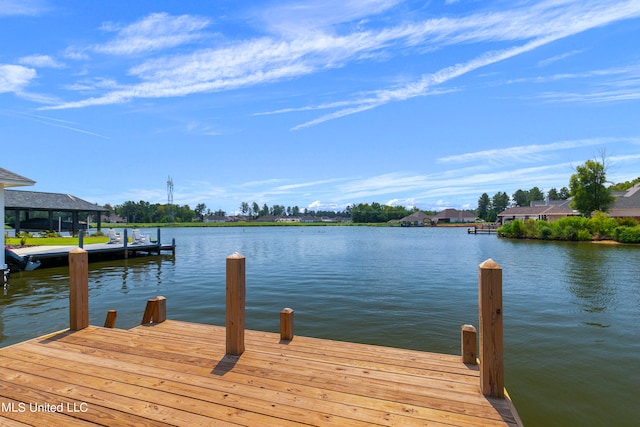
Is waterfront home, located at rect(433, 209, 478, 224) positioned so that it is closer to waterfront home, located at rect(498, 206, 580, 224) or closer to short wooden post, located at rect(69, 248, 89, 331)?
waterfront home, located at rect(498, 206, 580, 224)

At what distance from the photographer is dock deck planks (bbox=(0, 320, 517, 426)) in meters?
2.91

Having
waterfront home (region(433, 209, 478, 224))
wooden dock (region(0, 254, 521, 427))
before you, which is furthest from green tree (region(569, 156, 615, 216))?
waterfront home (region(433, 209, 478, 224))

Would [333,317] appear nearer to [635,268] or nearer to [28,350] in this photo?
[28,350]

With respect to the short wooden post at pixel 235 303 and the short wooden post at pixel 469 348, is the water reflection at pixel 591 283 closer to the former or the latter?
the short wooden post at pixel 469 348

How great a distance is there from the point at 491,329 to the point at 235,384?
248 cm

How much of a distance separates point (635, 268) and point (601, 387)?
17.6m

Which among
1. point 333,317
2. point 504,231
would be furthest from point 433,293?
point 504,231

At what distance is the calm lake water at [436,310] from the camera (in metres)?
5.66

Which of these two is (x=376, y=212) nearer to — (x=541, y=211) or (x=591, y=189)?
(x=541, y=211)

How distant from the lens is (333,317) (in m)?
9.55

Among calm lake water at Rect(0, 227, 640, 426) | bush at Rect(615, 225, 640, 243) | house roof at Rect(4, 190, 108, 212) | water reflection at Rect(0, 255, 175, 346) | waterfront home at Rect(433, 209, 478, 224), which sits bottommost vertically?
calm lake water at Rect(0, 227, 640, 426)

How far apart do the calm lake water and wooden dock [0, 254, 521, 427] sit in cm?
224

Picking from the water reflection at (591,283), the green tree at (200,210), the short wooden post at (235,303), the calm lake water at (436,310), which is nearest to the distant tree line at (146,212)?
the green tree at (200,210)

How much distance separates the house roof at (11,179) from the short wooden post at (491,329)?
47.7 ft
